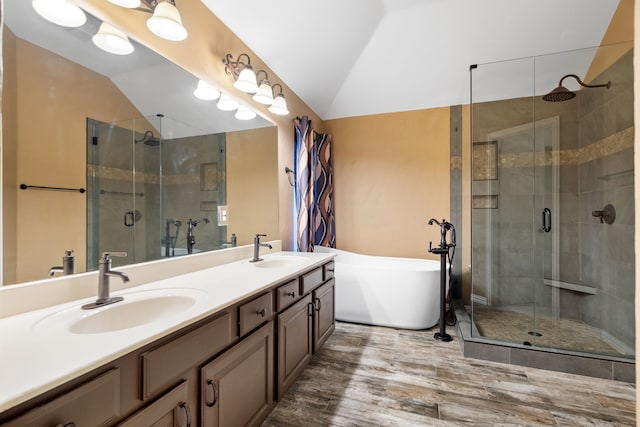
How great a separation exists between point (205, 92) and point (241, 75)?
28 cm

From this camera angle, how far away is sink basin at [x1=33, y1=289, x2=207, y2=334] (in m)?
0.95

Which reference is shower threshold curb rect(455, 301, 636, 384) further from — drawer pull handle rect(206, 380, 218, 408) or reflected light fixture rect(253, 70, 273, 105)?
reflected light fixture rect(253, 70, 273, 105)

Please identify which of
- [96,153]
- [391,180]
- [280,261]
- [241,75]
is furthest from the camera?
[391,180]

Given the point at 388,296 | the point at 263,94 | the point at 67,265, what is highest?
the point at 263,94

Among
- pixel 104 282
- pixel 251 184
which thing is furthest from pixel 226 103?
pixel 104 282

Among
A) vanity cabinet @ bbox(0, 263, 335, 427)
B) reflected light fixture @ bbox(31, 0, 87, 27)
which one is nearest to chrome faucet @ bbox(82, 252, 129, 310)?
vanity cabinet @ bbox(0, 263, 335, 427)

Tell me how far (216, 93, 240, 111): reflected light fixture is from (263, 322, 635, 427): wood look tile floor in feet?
6.40

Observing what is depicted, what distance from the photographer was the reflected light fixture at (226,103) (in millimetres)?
2072

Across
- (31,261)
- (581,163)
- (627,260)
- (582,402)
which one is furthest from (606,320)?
(31,261)

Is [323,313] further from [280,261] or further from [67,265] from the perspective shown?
[67,265]

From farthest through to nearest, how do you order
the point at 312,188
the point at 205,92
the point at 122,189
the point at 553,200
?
the point at 312,188 → the point at 553,200 → the point at 205,92 → the point at 122,189

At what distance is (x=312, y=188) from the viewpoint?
327 cm

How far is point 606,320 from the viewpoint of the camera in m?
2.53

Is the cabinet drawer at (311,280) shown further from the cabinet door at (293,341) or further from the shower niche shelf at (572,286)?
the shower niche shelf at (572,286)
